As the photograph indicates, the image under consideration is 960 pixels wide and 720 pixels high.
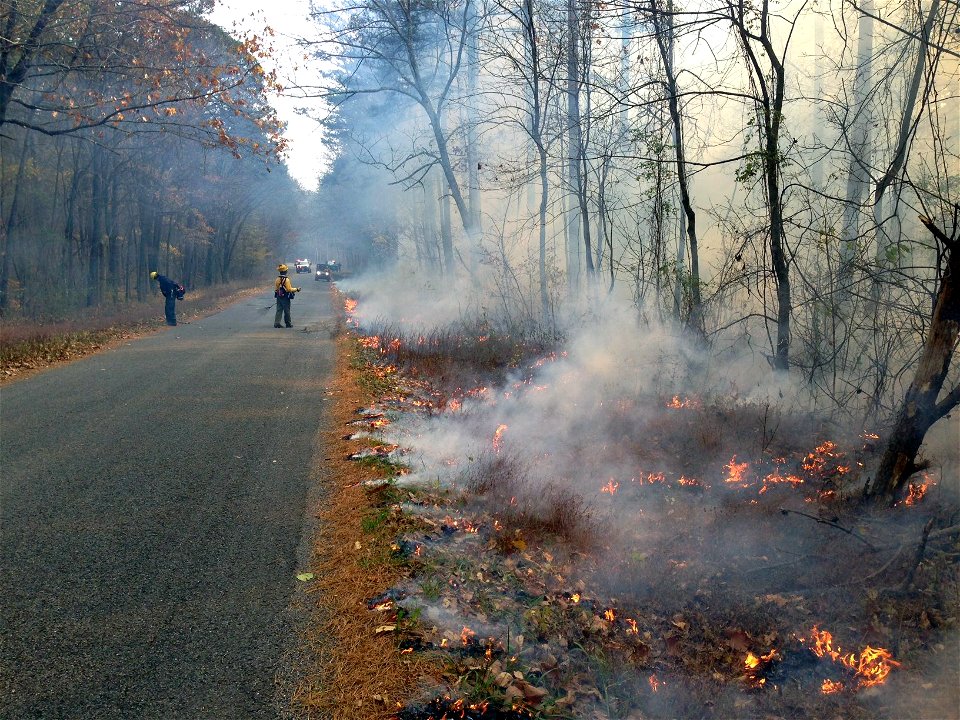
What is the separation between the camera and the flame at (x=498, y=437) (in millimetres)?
8225

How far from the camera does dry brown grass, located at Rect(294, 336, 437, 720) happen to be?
3.37 m

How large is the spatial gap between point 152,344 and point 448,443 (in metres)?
12.1

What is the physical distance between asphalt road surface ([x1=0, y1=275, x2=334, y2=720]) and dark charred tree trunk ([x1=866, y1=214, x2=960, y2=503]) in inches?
207

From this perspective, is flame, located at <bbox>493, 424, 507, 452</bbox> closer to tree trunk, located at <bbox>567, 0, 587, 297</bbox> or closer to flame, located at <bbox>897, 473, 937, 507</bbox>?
tree trunk, located at <bbox>567, 0, 587, 297</bbox>

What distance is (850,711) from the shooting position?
438 centimetres

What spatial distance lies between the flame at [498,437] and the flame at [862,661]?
3875 millimetres

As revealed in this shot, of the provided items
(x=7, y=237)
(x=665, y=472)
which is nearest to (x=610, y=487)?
(x=665, y=472)

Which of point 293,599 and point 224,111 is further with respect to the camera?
point 224,111

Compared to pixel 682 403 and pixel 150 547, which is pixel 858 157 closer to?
pixel 682 403

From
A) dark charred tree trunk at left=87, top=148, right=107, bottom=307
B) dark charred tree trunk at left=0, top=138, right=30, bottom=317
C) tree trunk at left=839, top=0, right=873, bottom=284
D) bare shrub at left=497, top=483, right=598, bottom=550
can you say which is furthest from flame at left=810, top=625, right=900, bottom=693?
dark charred tree trunk at left=87, top=148, right=107, bottom=307

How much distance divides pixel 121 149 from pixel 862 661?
28.8 m

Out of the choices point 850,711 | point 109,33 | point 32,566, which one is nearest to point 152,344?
point 109,33

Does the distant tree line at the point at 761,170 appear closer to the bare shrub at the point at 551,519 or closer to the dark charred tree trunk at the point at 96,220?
the bare shrub at the point at 551,519

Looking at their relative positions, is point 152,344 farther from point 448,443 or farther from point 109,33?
point 448,443
